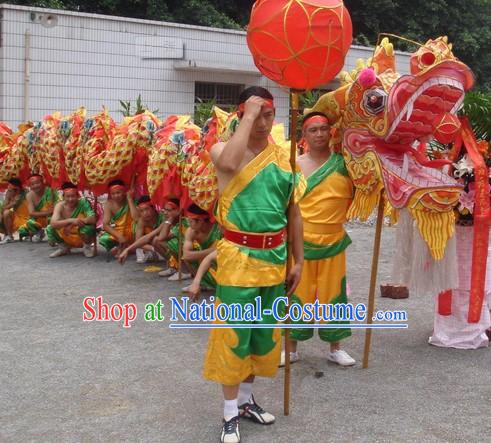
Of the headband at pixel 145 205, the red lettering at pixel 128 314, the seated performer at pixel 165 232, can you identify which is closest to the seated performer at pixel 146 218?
the headband at pixel 145 205

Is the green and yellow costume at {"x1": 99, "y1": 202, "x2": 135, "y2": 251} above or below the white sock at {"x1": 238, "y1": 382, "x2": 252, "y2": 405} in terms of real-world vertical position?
above

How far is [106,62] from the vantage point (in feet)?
41.9

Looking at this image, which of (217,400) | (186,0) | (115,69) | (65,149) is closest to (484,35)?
(186,0)

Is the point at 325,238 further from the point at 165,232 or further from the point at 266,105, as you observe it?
the point at 165,232

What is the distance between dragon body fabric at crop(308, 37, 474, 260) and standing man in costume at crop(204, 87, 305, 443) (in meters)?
0.94

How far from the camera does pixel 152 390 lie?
365cm

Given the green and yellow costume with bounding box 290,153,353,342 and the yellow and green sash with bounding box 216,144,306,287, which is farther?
the green and yellow costume with bounding box 290,153,353,342

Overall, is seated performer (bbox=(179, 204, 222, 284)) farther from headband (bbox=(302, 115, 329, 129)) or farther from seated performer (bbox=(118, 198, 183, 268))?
headband (bbox=(302, 115, 329, 129))

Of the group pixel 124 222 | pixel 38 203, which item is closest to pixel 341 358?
pixel 124 222

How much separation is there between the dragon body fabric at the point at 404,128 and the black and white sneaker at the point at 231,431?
1.57m

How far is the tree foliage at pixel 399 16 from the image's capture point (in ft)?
56.2

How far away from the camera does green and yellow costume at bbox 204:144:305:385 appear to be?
304 cm

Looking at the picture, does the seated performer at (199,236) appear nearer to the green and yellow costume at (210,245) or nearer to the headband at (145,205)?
the green and yellow costume at (210,245)

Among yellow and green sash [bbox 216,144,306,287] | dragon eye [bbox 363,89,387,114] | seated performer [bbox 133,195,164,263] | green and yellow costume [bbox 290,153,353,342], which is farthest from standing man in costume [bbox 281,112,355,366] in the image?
seated performer [bbox 133,195,164,263]
